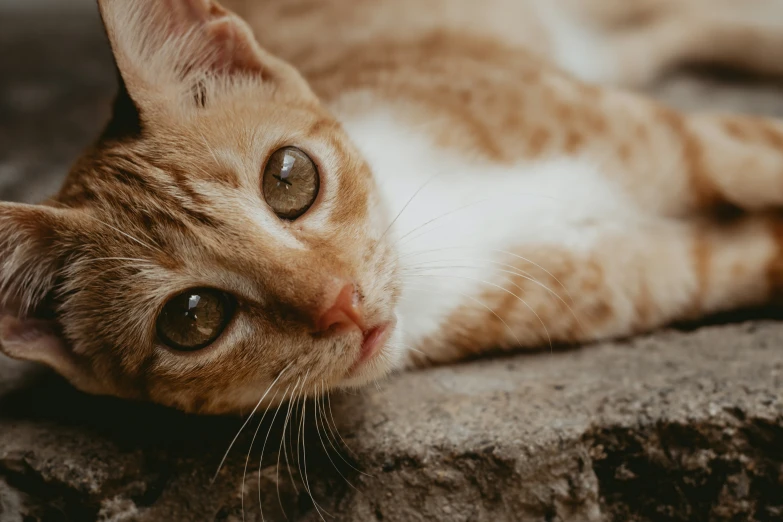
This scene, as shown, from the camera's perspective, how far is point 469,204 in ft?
5.46

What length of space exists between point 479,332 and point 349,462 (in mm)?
488

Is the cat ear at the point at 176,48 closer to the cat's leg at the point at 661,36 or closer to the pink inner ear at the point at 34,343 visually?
the pink inner ear at the point at 34,343

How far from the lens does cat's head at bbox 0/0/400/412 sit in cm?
120

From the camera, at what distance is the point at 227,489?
4.08 feet

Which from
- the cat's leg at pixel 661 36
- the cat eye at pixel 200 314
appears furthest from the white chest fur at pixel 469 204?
the cat's leg at pixel 661 36

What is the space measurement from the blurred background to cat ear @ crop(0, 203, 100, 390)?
1010 mm

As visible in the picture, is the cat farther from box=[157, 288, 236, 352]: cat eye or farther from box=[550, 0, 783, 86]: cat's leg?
box=[550, 0, 783, 86]: cat's leg

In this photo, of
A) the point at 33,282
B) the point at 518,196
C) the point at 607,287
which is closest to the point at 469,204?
the point at 518,196

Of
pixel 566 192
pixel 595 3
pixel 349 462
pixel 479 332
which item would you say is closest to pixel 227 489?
pixel 349 462

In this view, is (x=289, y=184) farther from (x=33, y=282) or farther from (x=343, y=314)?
(x=33, y=282)

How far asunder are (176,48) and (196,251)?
1.63 ft

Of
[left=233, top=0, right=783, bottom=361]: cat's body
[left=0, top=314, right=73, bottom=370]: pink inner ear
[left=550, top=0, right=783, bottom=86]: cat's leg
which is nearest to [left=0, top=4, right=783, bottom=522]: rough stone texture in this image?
[left=0, top=314, right=73, bottom=370]: pink inner ear

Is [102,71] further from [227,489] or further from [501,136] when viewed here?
[227,489]

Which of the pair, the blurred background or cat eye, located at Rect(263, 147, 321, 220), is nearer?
cat eye, located at Rect(263, 147, 321, 220)
